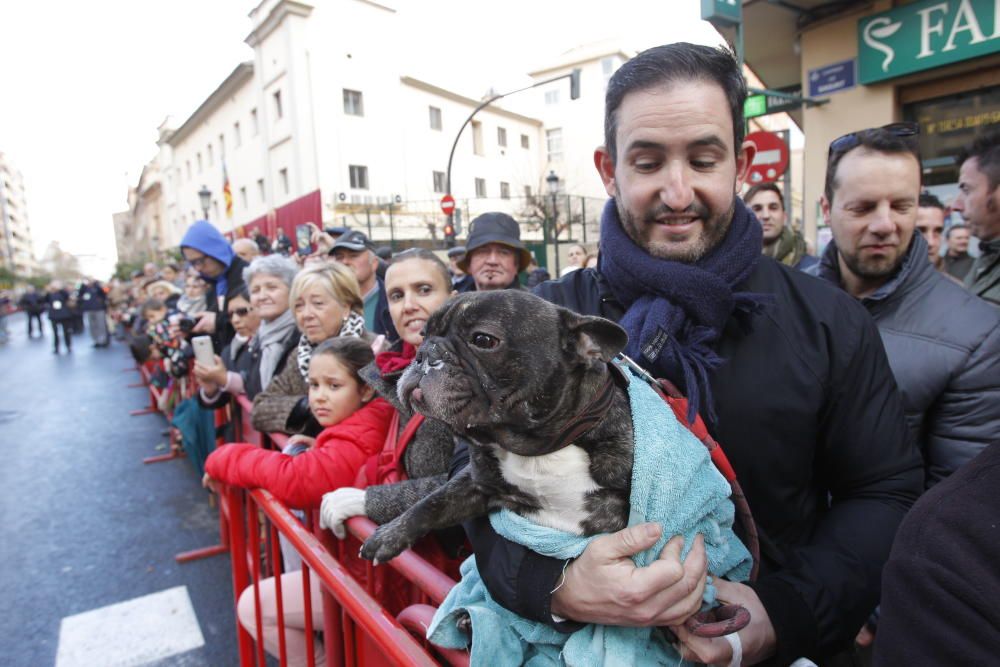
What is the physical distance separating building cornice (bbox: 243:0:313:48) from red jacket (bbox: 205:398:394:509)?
29.7 meters

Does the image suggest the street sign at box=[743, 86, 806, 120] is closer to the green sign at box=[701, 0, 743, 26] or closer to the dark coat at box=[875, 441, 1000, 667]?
the green sign at box=[701, 0, 743, 26]

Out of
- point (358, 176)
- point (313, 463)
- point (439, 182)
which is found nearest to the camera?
point (313, 463)

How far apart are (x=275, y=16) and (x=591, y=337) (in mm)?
32240

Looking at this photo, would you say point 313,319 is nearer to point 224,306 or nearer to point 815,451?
point 224,306

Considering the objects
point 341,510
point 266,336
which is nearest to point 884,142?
point 341,510

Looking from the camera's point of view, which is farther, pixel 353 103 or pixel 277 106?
pixel 277 106

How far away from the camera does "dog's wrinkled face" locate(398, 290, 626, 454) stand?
4.43 feet

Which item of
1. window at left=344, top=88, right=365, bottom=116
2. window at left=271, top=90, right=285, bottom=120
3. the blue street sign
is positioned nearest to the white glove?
the blue street sign

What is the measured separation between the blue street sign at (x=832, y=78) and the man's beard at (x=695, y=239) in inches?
354

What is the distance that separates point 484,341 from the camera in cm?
→ 141

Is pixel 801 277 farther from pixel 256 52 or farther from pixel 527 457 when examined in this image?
pixel 256 52

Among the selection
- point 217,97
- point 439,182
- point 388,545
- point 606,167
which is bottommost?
point 388,545

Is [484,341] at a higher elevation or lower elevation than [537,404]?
higher

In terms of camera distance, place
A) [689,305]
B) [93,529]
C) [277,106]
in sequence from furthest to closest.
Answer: [277,106]
[93,529]
[689,305]
